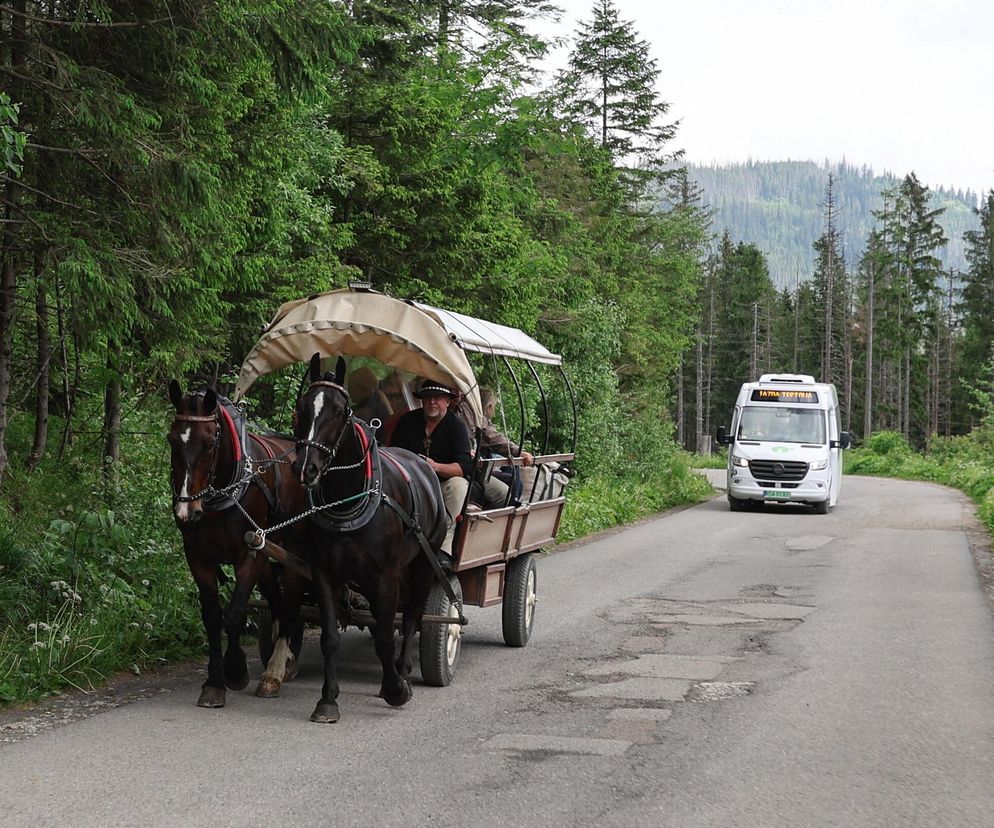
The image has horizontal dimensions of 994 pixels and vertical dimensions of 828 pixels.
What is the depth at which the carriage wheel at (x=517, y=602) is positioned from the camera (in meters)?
9.16

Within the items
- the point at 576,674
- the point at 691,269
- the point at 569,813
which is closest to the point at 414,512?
the point at 576,674

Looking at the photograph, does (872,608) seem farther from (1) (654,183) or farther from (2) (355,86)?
(1) (654,183)

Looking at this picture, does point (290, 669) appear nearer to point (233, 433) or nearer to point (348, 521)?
point (348, 521)

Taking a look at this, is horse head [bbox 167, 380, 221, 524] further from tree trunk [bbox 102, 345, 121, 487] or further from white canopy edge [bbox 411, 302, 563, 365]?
tree trunk [bbox 102, 345, 121, 487]

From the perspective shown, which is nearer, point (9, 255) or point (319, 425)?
point (319, 425)

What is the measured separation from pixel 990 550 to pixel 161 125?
13.9 meters

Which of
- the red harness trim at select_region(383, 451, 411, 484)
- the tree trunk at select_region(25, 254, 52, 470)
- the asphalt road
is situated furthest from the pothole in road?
the tree trunk at select_region(25, 254, 52, 470)

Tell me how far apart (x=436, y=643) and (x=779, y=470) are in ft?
59.9

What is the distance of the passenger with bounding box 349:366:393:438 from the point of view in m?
8.94

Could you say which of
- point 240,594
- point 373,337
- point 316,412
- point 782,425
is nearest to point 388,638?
point 240,594

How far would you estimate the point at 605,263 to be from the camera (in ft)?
115

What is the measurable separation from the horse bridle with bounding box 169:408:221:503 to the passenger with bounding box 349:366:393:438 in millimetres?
2284

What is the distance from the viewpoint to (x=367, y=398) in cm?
903

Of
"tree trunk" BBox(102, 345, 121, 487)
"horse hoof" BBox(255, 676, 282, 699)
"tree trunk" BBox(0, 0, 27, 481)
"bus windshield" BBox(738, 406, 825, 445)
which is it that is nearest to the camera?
"horse hoof" BBox(255, 676, 282, 699)
